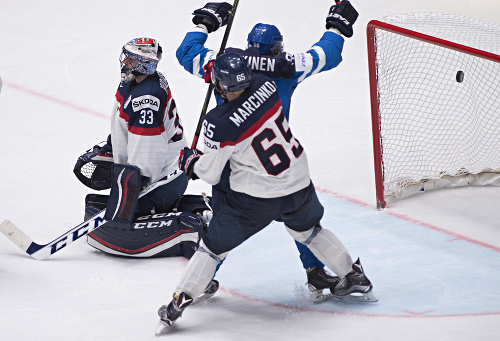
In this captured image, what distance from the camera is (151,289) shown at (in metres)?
3.65

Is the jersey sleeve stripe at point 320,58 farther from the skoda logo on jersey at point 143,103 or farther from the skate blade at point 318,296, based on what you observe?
the skate blade at point 318,296

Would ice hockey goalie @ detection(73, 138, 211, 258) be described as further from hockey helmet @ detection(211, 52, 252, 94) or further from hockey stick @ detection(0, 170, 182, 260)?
hockey helmet @ detection(211, 52, 252, 94)

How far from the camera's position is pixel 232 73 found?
121 inches

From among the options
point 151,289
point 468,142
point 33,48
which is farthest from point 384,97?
point 33,48

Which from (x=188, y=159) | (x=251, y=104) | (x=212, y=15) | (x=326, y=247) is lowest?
(x=326, y=247)

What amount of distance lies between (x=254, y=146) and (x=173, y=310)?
0.71 m

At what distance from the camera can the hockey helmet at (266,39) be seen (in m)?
3.58

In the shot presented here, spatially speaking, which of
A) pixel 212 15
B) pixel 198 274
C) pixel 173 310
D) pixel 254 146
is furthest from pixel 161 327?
pixel 212 15

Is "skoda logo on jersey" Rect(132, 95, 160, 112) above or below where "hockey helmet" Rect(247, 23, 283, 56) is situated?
below

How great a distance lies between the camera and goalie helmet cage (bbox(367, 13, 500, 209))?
456cm

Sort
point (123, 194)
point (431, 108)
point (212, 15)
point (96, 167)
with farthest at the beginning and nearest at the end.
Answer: point (431, 108) → point (96, 167) → point (212, 15) → point (123, 194)

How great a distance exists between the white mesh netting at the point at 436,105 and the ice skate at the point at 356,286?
115 centimetres

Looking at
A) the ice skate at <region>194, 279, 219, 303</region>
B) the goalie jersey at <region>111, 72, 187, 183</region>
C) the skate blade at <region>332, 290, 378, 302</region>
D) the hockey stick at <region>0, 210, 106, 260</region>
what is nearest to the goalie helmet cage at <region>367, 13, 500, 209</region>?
the skate blade at <region>332, 290, 378, 302</region>

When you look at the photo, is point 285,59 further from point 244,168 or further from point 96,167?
point 96,167
